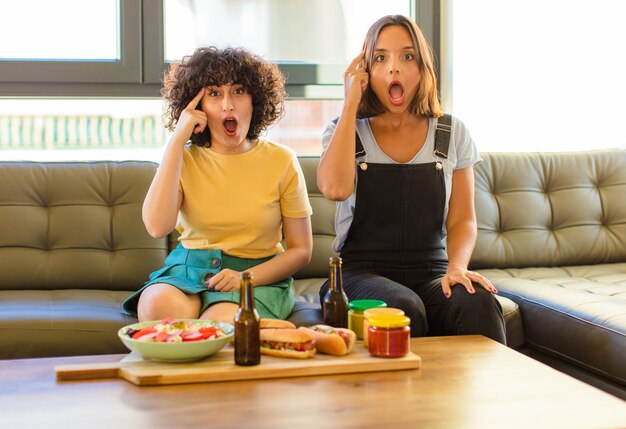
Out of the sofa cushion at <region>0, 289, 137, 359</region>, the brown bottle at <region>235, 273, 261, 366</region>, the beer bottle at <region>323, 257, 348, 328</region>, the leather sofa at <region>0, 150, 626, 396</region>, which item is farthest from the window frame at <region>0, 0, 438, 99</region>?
the brown bottle at <region>235, 273, 261, 366</region>

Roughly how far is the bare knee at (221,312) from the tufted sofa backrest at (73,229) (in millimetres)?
661

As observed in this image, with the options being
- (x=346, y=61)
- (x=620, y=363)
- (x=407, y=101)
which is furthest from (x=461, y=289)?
(x=346, y=61)

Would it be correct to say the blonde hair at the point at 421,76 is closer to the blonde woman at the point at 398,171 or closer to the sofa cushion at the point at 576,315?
the blonde woman at the point at 398,171

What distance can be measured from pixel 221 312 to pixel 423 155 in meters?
0.78

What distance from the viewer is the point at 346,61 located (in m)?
3.46

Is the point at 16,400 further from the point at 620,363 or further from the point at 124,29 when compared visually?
the point at 124,29

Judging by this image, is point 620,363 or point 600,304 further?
point 600,304

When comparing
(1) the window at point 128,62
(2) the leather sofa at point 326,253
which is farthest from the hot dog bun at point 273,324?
(1) the window at point 128,62

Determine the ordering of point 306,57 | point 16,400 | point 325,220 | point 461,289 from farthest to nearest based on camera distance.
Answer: point 306,57 < point 325,220 < point 461,289 < point 16,400

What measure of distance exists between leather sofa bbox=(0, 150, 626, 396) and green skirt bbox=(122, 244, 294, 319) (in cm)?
6

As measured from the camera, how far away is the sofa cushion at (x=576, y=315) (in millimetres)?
2254

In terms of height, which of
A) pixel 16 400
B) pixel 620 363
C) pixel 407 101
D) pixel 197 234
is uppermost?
pixel 407 101

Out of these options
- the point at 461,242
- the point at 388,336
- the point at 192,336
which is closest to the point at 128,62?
the point at 461,242

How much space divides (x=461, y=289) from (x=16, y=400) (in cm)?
117
